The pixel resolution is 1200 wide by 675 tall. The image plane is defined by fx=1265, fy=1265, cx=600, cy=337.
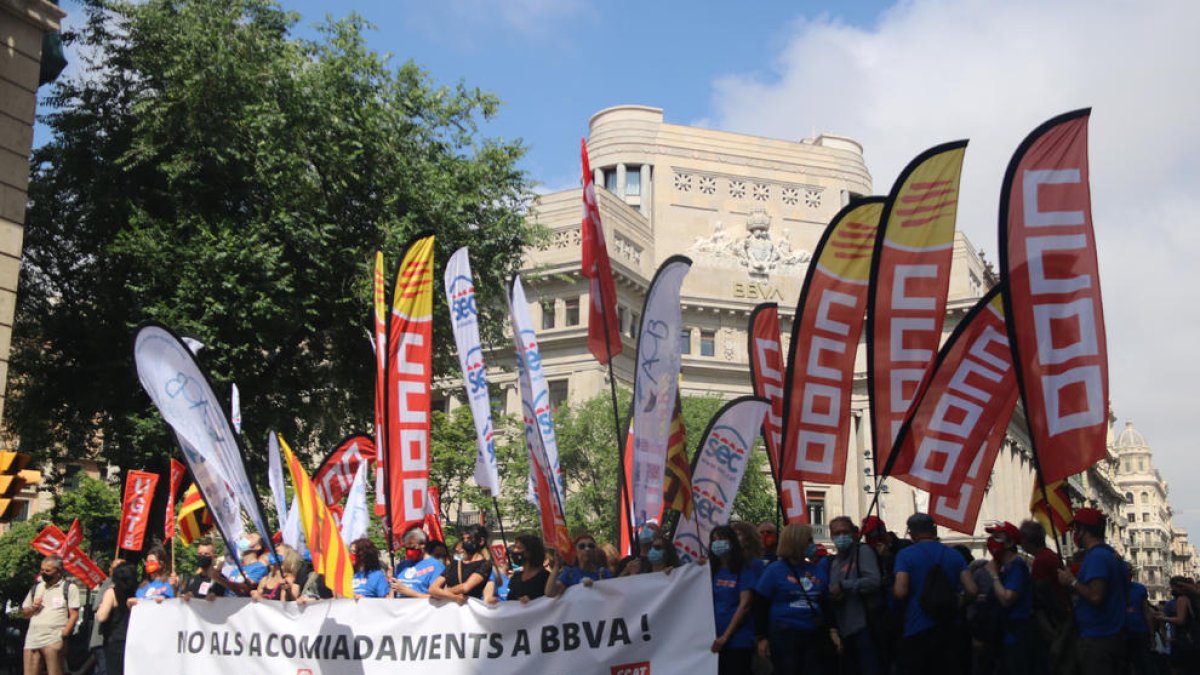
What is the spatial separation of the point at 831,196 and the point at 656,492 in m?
68.9

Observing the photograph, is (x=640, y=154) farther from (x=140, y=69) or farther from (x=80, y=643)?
(x=80, y=643)

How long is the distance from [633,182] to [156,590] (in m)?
63.7

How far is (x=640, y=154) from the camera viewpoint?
75125 millimetres

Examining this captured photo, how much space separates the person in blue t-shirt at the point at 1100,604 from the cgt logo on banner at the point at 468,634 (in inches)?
108

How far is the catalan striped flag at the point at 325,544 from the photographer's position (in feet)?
36.1

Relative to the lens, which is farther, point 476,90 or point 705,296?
point 705,296

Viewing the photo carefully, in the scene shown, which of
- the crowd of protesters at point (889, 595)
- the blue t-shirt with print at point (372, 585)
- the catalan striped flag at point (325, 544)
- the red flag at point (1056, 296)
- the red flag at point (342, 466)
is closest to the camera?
the crowd of protesters at point (889, 595)

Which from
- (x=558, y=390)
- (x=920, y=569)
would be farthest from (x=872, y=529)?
(x=558, y=390)

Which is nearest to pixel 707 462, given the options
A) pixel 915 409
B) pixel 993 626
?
pixel 915 409

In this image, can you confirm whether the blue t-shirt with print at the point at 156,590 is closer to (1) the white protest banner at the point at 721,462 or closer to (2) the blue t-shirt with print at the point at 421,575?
(2) the blue t-shirt with print at the point at 421,575

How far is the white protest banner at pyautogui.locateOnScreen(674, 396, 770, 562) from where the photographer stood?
13.7 m

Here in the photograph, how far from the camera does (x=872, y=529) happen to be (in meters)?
11.0

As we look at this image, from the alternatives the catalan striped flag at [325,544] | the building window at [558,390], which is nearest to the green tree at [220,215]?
the catalan striped flag at [325,544]

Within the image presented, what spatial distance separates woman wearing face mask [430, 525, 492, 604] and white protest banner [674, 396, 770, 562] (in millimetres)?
2885
